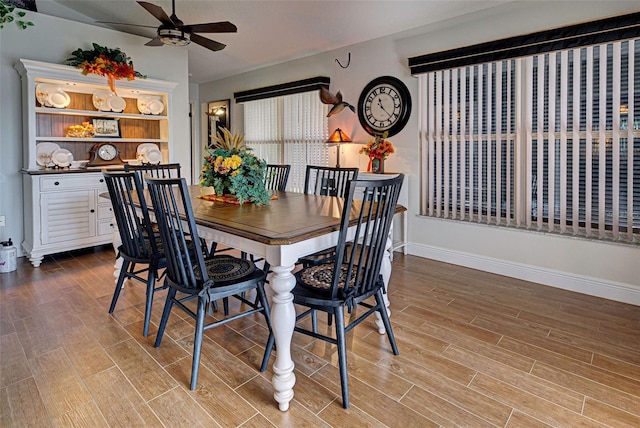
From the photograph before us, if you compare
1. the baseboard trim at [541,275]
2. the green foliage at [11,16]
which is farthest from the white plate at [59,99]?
the baseboard trim at [541,275]

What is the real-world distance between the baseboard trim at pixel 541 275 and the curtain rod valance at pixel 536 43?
189 centimetres

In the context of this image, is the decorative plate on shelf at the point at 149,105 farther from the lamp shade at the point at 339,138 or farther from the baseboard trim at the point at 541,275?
the baseboard trim at the point at 541,275

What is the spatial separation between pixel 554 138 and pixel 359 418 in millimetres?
2923

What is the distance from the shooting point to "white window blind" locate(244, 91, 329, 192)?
5410 mm

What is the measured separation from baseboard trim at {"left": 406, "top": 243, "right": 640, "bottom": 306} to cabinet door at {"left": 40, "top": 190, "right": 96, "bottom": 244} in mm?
3643

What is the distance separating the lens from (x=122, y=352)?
2229 mm

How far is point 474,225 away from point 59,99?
4.63 metres

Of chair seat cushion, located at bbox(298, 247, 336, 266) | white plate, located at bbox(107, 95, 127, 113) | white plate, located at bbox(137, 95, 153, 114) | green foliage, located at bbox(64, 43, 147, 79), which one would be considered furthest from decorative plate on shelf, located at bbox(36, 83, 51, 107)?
chair seat cushion, located at bbox(298, 247, 336, 266)

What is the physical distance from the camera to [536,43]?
10.9ft

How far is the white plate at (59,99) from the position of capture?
13.8 ft

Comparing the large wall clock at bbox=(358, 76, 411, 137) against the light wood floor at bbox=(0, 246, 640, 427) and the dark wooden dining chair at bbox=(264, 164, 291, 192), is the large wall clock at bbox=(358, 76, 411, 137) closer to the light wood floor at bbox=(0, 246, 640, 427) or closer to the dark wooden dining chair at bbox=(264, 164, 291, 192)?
the dark wooden dining chair at bbox=(264, 164, 291, 192)

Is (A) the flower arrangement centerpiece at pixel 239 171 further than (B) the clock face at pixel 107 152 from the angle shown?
No

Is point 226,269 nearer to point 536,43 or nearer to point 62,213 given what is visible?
point 62,213

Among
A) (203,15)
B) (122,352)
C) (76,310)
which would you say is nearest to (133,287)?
(76,310)
